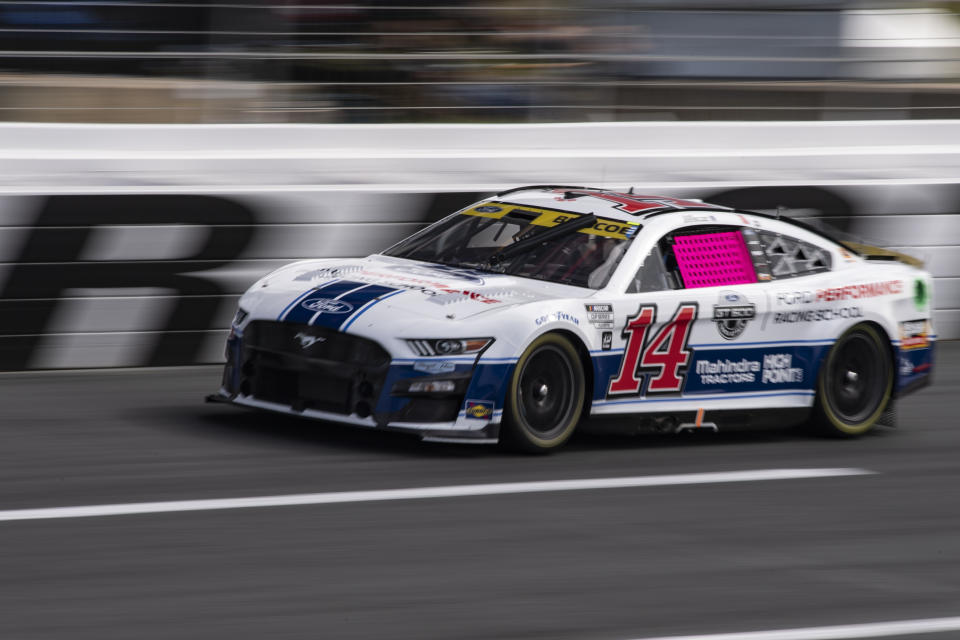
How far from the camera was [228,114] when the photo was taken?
444 inches

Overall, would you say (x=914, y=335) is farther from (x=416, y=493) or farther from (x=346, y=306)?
(x=416, y=493)

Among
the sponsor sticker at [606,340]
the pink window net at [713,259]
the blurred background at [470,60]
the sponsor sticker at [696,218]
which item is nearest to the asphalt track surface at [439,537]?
the sponsor sticker at [606,340]

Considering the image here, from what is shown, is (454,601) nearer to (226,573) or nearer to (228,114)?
(226,573)

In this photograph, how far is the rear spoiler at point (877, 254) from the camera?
939 centimetres

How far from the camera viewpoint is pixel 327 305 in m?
7.50

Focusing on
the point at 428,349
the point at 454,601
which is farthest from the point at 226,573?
the point at 428,349

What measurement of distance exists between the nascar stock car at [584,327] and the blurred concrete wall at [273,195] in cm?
175

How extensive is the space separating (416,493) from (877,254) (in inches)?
160

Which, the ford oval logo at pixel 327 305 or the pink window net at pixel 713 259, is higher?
the pink window net at pixel 713 259

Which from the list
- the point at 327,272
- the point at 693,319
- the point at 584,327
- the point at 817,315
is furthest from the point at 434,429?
the point at 817,315

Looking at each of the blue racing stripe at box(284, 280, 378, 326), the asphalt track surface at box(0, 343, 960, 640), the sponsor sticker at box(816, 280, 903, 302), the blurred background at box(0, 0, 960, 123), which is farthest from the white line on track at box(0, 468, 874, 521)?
the blurred background at box(0, 0, 960, 123)

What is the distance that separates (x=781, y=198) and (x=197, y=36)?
4.56m

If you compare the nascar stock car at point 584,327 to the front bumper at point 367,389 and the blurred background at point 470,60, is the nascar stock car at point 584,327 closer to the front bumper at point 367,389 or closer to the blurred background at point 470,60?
the front bumper at point 367,389

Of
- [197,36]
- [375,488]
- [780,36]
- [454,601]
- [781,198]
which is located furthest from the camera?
[780,36]
